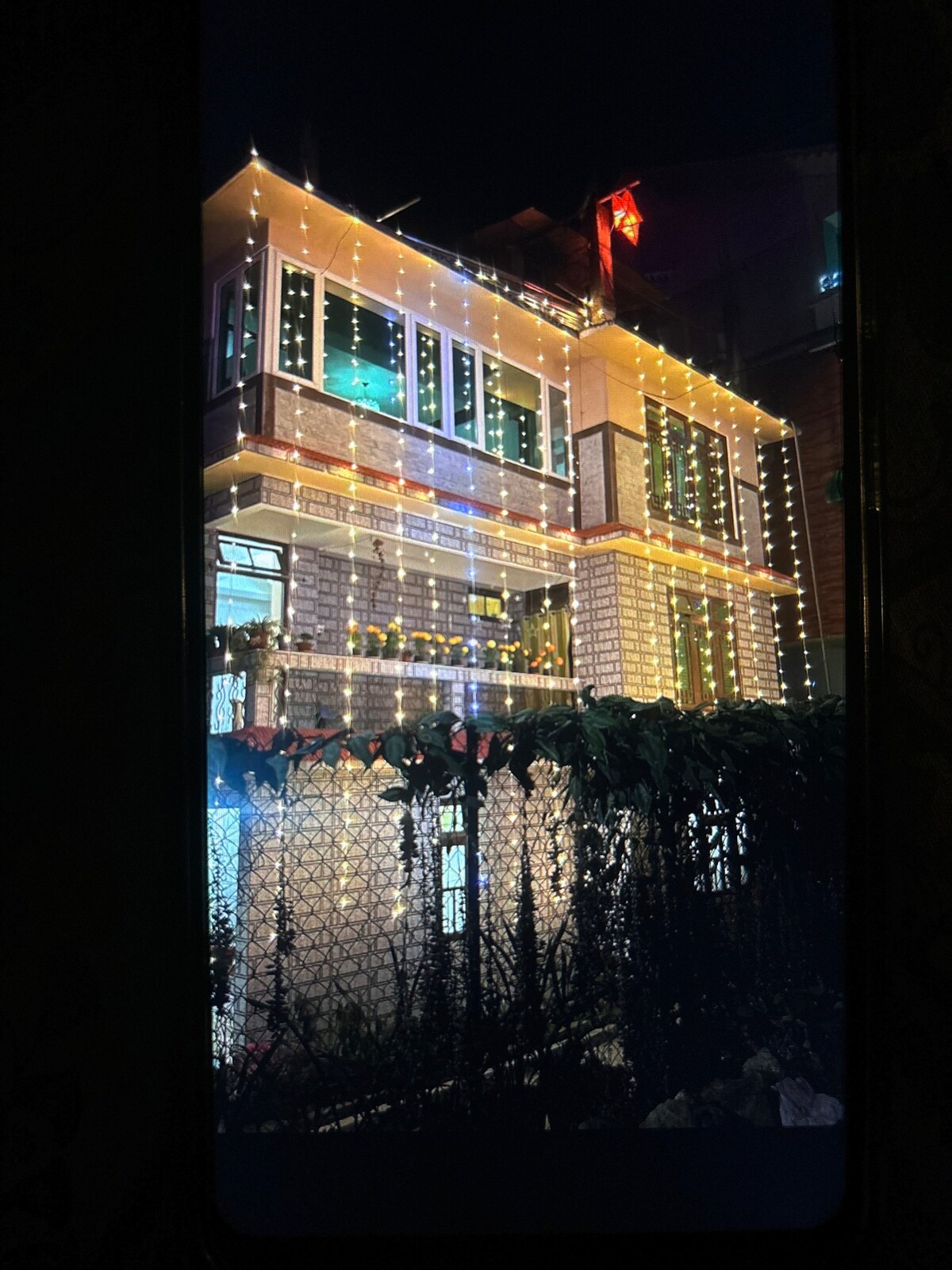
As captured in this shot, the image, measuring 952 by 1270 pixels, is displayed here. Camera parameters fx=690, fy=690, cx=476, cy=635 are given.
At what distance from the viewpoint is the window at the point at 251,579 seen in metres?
4.51

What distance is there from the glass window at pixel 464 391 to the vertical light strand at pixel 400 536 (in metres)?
0.63

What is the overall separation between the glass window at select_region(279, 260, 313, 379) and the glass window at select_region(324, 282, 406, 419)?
23 centimetres

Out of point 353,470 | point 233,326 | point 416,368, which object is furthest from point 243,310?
point 416,368

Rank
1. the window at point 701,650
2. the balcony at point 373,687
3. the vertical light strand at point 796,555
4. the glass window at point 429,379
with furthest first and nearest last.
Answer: the glass window at point 429,379 → the window at point 701,650 → the balcony at point 373,687 → the vertical light strand at point 796,555

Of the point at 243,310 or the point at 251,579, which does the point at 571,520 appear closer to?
the point at 251,579

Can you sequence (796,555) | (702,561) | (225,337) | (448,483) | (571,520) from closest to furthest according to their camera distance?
(796,555), (702,561), (225,337), (448,483), (571,520)

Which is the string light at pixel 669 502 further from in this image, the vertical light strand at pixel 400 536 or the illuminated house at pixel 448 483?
the vertical light strand at pixel 400 536

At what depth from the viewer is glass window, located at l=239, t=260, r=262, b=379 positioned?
4707 millimetres

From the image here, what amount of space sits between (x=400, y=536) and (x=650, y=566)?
6.75ft

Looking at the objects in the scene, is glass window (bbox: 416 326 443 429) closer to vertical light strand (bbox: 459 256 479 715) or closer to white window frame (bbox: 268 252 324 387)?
vertical light strand (bbox: 459 256 479 715)

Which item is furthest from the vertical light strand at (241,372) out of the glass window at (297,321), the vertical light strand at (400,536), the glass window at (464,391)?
the glass window at (464,391)

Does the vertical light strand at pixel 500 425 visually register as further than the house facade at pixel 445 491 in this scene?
Yes

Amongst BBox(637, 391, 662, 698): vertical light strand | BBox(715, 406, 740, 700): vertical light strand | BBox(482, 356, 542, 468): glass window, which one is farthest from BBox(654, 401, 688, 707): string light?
BBox(482, 356, 542, 468): glass window

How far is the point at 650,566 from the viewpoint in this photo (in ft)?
18.4
